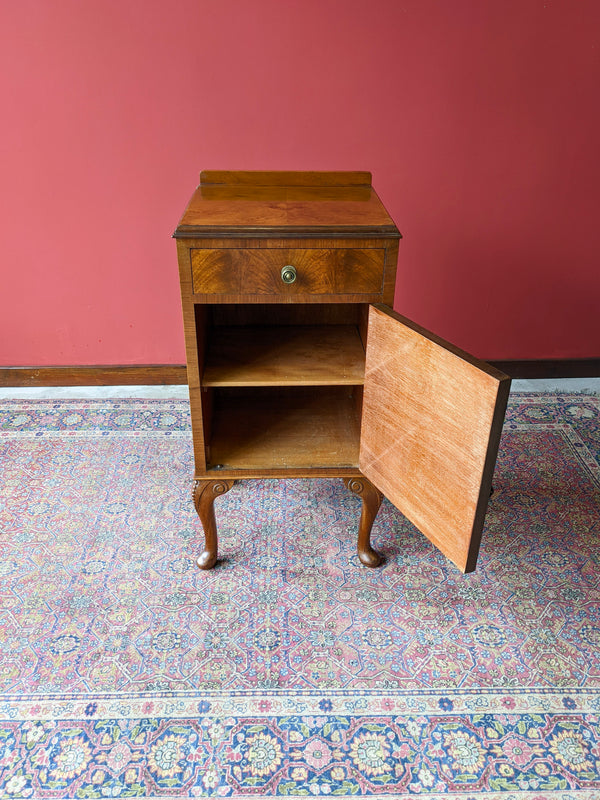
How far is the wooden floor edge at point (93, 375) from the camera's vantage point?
2.71 meters

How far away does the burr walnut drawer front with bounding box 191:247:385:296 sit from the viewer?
4.49 feet

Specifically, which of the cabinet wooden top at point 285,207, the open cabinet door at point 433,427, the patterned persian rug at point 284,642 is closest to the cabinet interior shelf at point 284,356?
the open cabinet door at point 433,427

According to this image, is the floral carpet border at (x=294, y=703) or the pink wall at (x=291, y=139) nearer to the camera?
the floral carpet border at (x=294, y=703)

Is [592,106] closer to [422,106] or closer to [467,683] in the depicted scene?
[422,106]

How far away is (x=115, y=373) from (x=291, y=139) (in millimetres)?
1286

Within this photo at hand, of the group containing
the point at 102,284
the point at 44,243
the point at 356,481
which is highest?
the point at 44,243

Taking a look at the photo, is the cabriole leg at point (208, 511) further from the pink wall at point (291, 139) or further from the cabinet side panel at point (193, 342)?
the pink wall at point (291, 139)

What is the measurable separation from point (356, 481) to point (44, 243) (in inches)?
67.0

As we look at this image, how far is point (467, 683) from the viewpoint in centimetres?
148

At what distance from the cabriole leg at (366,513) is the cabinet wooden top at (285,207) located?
27.7 inches

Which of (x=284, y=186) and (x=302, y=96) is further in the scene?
(x=302, y=96)

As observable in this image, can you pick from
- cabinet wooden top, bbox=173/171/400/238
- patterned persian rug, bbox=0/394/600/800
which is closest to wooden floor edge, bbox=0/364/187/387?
patterned persian rug, bbox=0/394/600/800

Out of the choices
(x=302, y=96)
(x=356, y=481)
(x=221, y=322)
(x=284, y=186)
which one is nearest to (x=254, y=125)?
(x=302, y=96)

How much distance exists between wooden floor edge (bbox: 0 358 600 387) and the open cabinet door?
1.44 meters
